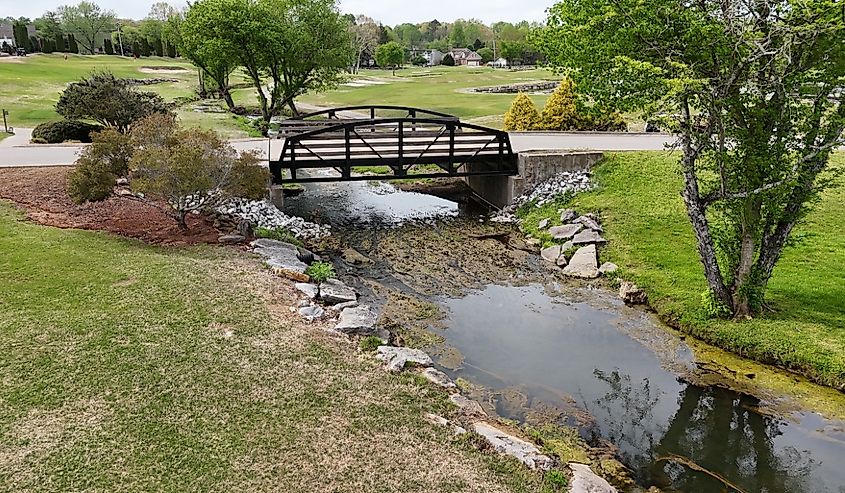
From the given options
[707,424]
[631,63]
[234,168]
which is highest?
[631,63]

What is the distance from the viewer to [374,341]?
9.32 m

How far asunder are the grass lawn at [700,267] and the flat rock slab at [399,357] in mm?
5117

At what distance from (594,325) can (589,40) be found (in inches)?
192

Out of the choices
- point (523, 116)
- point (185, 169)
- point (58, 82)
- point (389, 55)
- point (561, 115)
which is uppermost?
point (389, 55)

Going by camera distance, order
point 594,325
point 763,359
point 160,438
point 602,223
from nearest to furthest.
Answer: point 160,438 < point 763,359 < point 594,325 < point 602,223

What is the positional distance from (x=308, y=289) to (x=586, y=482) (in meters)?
6.01

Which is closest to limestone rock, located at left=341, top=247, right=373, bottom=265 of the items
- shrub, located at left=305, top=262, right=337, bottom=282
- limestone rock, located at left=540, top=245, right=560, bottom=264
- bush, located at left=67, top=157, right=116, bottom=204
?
shrub, located at left=305, top=262, right=337, bottom=282

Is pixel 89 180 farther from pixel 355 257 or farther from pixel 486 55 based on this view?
pixel 486 55

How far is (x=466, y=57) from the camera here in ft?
371

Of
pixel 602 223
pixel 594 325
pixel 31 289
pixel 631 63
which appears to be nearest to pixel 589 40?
pixel 631 63

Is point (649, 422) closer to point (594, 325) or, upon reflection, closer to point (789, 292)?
point (594, 325)

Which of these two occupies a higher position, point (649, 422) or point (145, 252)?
point (145, 252)

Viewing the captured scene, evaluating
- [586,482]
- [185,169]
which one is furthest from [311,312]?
[586,482]

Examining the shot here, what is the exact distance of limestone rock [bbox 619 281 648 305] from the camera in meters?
12.6
